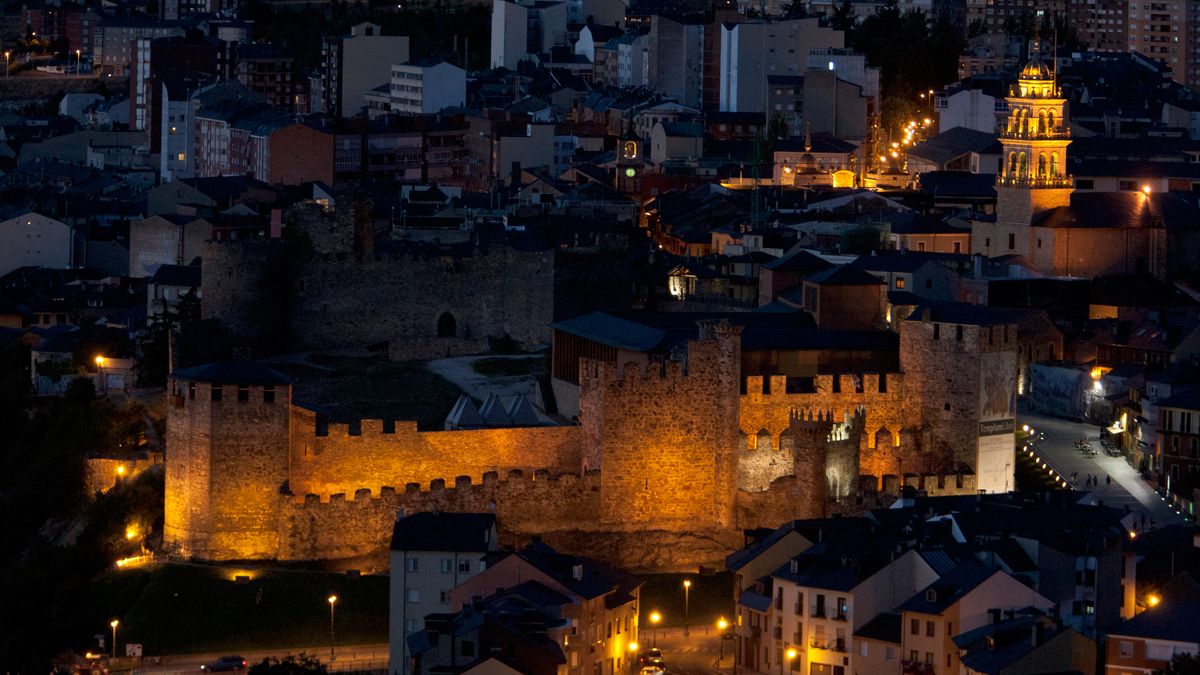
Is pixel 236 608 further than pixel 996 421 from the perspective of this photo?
No

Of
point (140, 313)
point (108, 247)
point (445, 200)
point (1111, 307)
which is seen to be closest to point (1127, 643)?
point (1111, 307)

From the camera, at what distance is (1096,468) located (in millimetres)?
63219

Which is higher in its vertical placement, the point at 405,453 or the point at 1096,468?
the point at 405,453

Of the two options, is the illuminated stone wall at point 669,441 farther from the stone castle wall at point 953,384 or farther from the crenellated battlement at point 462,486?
the stone castle wall at point 953,384

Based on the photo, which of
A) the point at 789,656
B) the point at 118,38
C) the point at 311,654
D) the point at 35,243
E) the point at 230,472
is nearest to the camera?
the point at 789,656

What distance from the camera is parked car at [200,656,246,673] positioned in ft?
173

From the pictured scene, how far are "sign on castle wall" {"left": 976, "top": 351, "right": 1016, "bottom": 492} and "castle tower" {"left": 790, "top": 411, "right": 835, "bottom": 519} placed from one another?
332 centimetres

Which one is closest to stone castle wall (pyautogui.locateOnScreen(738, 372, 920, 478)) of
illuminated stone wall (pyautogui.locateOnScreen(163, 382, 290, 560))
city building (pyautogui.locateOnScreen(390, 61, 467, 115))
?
illuminated stone wall (pyautogui.locateOnScreen(163, 382, 290, 560))

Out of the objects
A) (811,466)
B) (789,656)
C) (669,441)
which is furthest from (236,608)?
(811,466)

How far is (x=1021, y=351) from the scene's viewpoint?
71.5 m

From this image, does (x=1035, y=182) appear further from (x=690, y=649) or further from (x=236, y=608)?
(x=236, y=608)

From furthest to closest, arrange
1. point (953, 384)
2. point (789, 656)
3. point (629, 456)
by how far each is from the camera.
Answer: point (953, 384)
point (629, 456)
point (789, 656)

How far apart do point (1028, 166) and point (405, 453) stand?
27.8 m

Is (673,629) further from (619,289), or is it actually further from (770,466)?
(619,289)
